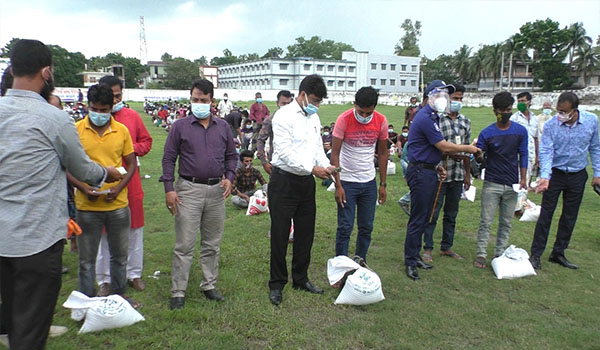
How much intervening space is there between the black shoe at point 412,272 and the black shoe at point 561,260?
1.87 m

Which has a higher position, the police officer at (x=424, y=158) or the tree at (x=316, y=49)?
the tree at (x=316, y=49)

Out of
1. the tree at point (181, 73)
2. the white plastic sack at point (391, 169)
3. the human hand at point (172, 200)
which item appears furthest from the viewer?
the tree at point (181, 73)

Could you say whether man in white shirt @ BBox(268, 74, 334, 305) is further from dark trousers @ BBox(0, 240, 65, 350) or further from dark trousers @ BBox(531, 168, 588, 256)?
dark trousers @ BBox(531, 168, 588, 256)

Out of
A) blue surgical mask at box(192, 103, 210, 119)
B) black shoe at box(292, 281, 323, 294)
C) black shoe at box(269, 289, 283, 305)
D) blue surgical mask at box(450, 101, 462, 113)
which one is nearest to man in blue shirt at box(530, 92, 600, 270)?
blue surgical mask at box(450, 101, 462, 113)

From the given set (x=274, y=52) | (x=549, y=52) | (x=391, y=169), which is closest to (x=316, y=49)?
(x=274, y=52)

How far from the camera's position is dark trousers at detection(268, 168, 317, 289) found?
3.78 m

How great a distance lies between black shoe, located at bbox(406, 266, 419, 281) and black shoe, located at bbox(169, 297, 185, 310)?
2.46 m

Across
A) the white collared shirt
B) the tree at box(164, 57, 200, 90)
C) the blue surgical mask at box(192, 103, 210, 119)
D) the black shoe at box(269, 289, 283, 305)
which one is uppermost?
the tree at box(164, 57, 200, 90)

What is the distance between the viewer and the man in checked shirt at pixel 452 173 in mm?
4887

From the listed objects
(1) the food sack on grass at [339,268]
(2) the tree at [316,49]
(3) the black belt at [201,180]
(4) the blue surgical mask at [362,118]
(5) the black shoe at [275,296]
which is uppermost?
(2) the tree at [316,49]

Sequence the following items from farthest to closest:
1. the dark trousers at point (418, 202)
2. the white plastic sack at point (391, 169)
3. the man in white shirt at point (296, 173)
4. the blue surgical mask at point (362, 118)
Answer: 1. the white plastic sack at point (391, 169)
2. the dark trousers at point (418, 202)
3. the blue surgical mask at point (362, 118)
4. the man in white shirt at point (296, 173)

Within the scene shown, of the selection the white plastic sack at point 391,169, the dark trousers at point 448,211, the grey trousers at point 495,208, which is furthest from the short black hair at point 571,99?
the white plastic sack at point 391,169

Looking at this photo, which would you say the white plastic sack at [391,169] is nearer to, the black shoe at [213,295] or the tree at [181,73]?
the black shoe at [213,295]

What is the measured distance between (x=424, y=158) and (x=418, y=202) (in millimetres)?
498
